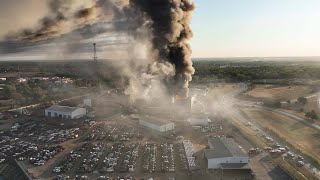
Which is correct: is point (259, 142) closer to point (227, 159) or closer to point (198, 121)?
point (227, 159)

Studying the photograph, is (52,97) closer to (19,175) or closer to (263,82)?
(19,175)

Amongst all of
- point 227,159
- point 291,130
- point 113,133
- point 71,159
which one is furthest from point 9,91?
point 227,159

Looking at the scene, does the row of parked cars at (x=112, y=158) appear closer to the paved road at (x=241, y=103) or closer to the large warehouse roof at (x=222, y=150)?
the large warehouse roof at (x=222, y=150)

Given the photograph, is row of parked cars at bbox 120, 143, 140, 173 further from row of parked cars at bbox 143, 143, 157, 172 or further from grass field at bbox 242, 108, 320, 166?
grass field at bbox 242, 108, 320, 166

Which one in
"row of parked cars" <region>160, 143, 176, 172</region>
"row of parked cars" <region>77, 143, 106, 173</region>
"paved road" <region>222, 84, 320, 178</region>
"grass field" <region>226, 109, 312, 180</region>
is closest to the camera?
"grass field" <region>226, 109, 312, 180</region>

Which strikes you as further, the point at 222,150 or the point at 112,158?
the point at 112,158

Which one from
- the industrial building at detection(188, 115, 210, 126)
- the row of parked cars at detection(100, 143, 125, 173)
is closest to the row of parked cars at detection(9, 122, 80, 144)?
the row of parked cars at detection(100, 143, 125, 173)

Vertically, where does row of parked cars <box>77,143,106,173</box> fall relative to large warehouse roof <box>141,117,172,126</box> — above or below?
below

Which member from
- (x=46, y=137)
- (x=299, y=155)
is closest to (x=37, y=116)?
(x=46, y=137)
